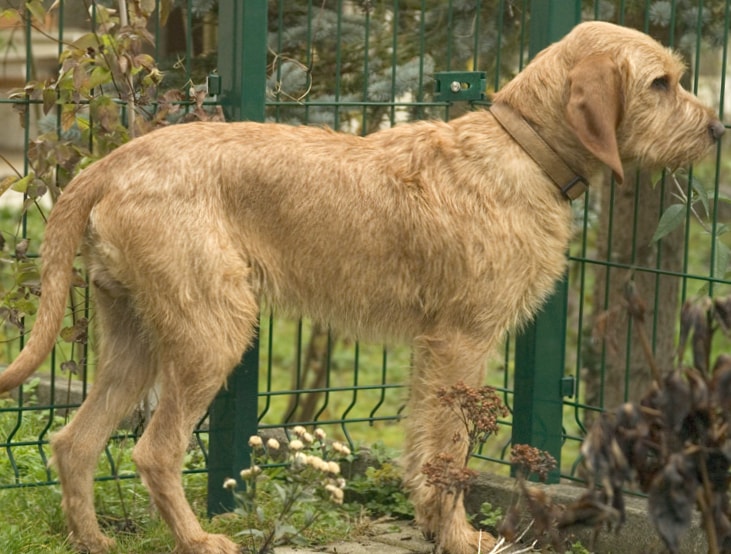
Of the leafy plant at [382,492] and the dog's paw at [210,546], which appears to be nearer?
the dog's paw at [210,546]

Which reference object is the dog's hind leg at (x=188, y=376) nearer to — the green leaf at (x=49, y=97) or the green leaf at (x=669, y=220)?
the green leaf at (x=49, y=97)

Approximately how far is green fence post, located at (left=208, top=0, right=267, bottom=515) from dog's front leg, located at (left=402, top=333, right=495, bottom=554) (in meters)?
0.76

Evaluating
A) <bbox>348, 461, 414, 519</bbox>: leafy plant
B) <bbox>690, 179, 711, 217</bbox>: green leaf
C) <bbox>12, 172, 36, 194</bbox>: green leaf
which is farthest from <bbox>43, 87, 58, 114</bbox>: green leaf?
<bbox>690, 179, 711, 217</bbox>: green leaf

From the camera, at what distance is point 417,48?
6969 mm

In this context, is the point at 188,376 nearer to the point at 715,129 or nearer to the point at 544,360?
the point at 544,360

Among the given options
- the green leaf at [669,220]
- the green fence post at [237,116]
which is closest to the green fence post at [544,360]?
the green leaf at [669,220]

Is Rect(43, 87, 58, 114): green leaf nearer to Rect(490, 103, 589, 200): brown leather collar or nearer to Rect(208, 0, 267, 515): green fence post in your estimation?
Rect(208, 0, 267, 515): green fence post

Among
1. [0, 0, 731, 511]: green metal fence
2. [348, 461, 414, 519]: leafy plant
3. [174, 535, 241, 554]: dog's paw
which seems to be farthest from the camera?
[348, 461, 414, 519]: leafy plant

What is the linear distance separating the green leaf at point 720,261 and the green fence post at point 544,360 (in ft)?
2.20

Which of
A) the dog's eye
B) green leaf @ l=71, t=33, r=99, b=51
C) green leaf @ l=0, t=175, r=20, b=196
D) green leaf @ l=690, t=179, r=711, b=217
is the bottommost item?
green leaf @ l=0, t=175, r=20, b=196

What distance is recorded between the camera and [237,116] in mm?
5406

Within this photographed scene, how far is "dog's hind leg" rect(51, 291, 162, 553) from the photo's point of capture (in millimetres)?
4953

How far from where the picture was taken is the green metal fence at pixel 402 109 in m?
5.41

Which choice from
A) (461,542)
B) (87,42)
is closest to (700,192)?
(461,542)
